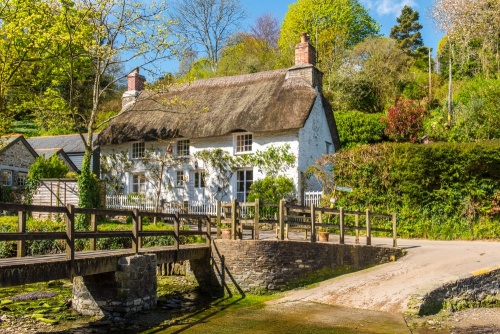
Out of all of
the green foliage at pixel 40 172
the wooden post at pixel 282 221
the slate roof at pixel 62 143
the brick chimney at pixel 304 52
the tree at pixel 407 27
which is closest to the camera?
the wooden post at pixel 282 221

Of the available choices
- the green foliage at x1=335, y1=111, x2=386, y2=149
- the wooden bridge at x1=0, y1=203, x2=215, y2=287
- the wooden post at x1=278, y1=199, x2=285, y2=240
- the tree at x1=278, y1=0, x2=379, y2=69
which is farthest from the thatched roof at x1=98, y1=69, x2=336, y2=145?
the tree at x1=278, y1=0, x2=379, y2=69

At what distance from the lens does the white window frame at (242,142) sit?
88.8 ft

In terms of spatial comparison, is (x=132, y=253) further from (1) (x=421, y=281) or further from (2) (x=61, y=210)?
(1) (x=421, y=281)

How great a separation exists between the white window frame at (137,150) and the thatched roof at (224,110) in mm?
746

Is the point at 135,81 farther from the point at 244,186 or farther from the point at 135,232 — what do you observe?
the point at 135,232

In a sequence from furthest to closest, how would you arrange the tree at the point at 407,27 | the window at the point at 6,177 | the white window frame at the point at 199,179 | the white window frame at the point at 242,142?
the tree at the point at 407,27 < the window at the point at 6,177 < the white window frame at the point at 199,179 < the white window frame at the point at 242,142

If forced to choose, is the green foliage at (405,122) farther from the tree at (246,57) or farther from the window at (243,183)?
the tree at (246,57)

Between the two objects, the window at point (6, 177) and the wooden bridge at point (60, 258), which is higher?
the window at point (6, 177)

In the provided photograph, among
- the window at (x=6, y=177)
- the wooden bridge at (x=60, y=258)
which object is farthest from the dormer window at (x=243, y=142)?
the window at (x=6, y=177)

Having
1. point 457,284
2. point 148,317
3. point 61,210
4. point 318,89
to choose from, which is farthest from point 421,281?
point 318,89

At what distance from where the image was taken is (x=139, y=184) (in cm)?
3016

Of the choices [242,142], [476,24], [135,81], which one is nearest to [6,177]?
[135,81]

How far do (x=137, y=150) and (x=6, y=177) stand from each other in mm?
8603

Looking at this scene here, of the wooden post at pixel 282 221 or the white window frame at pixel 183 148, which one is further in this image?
the white window frame at pixel 183 148
